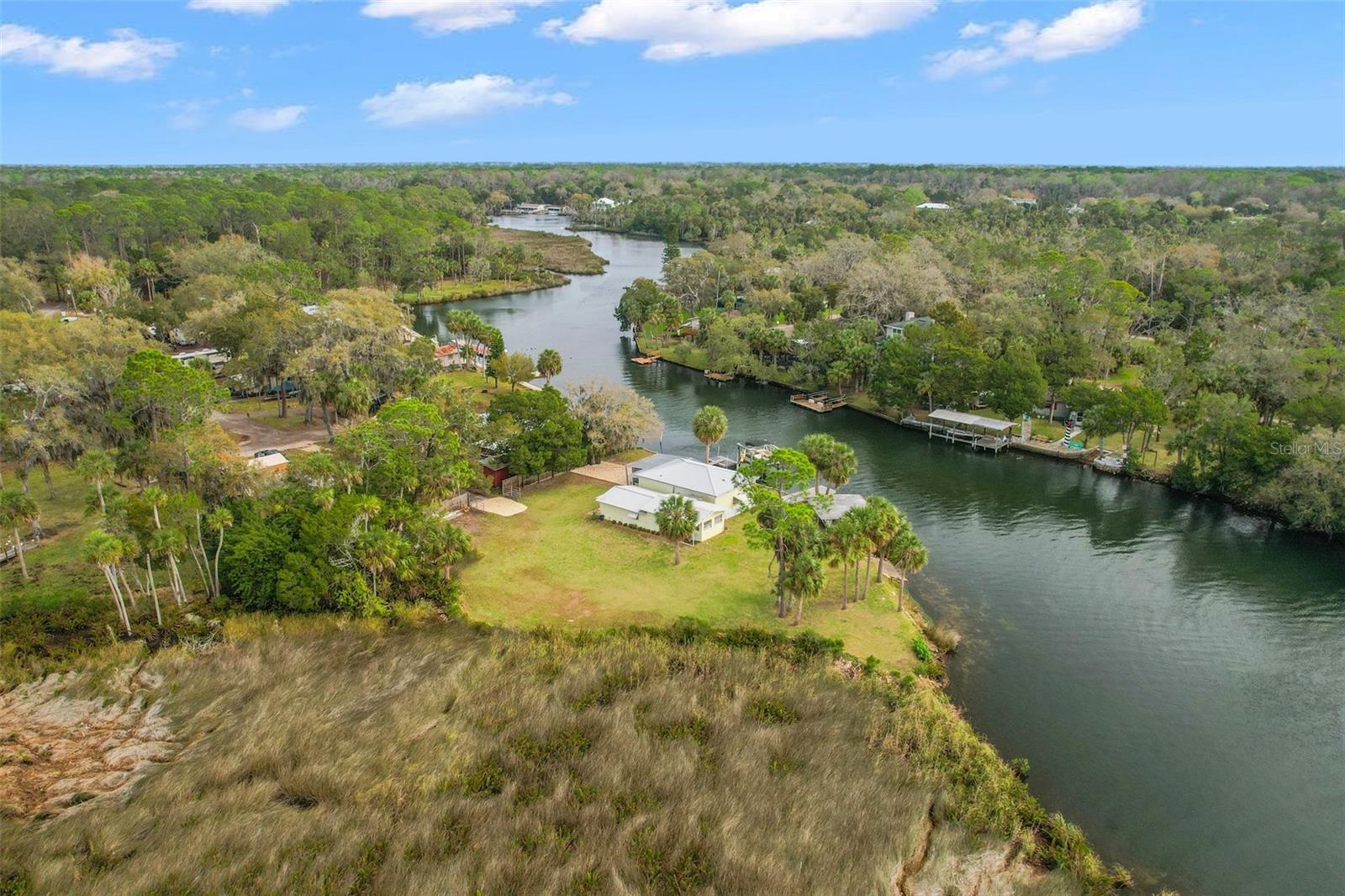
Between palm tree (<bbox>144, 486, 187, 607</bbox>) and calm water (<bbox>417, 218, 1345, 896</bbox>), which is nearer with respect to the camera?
calm water (<bbox>417, 218, 1345, 896</bbox>)

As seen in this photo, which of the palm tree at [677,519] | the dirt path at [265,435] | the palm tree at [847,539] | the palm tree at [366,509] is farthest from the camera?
the dirt path at [265,435]

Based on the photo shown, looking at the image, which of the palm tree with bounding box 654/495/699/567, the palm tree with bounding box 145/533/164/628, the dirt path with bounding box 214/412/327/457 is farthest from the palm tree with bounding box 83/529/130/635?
the palm tree with bounding box 654/495/699/567

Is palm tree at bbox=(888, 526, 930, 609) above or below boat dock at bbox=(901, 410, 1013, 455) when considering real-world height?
above

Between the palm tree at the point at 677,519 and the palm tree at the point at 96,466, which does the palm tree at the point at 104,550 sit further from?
the palm tree at the point at 677,519

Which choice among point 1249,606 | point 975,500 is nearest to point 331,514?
point 975,500

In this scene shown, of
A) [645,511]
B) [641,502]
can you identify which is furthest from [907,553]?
[641,502]

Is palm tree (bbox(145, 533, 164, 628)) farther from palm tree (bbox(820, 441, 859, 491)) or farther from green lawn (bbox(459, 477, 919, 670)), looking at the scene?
palm tree (bbox(820, 441, 859, 491))

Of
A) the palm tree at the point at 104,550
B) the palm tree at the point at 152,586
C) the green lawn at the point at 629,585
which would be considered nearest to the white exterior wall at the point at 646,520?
the green lawn at the point at 629,585
